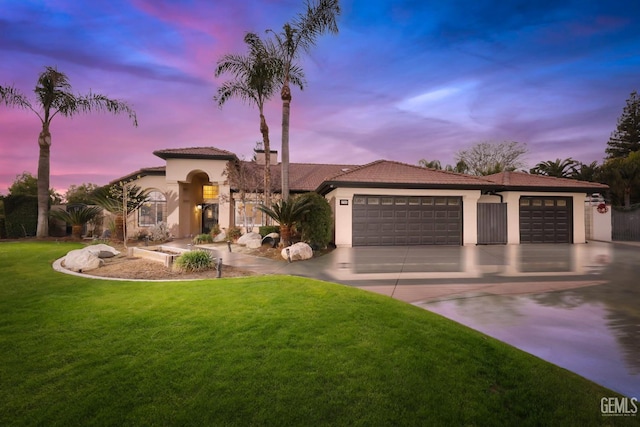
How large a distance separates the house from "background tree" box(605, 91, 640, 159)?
2934 cm

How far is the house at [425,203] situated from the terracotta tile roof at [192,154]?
6cm

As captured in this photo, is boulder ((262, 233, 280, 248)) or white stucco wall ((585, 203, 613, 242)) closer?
boulder ((262, 233, 280, 248))

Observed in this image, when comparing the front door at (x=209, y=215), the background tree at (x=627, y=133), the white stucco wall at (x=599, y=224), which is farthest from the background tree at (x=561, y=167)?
the front door at (x=209, y=215)

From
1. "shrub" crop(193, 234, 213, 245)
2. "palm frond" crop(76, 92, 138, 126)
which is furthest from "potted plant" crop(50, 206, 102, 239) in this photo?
"shrub" crop(193, 234, 213, 245)

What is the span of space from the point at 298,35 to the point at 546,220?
692 inches

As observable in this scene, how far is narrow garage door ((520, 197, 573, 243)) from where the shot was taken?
57.3 feet

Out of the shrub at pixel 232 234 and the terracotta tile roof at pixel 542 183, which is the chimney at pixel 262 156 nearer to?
the shrub at pixel 232 234

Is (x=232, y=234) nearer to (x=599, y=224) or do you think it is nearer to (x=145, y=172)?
(x=145, y=172)

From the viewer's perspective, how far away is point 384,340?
146 inches

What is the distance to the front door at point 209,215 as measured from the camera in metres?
23.5

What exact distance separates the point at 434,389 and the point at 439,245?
1460cm

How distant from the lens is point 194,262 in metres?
8.66

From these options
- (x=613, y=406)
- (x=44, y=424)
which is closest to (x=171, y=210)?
(x=44, y=424)

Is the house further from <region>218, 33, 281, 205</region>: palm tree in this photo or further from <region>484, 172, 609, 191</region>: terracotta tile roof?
<region>218, 33, 281, 205</region>: palm tree
